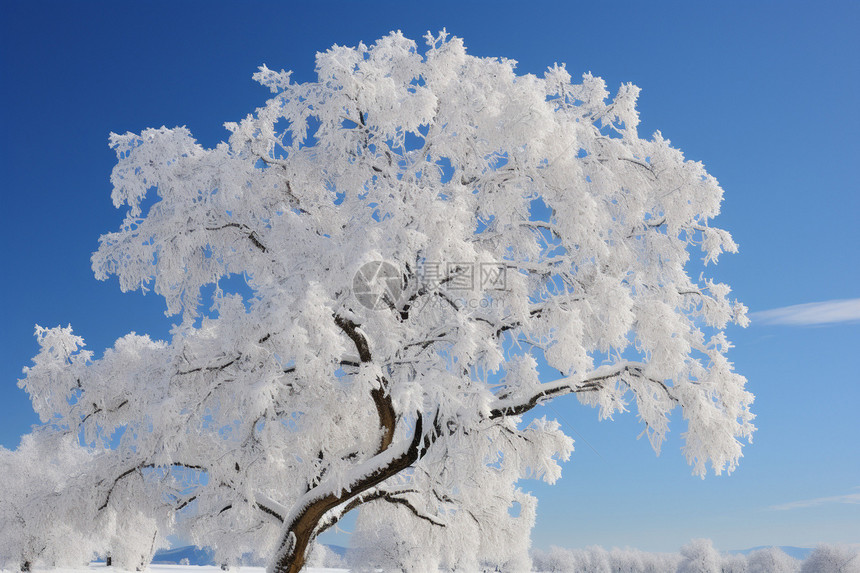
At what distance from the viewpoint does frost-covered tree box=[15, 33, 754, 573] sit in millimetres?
7383

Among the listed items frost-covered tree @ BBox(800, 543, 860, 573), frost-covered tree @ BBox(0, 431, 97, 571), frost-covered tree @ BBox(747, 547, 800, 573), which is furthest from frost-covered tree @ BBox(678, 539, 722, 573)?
frost-covered tree @ BBox(0, 431, 97, 571)

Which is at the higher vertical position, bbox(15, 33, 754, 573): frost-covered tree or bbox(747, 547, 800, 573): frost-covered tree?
bbox(747, 547, 800, 573): frost-covered tree

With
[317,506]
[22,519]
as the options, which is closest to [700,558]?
[22,519]

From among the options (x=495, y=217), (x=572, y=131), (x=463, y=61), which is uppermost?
(x=463, y=61)

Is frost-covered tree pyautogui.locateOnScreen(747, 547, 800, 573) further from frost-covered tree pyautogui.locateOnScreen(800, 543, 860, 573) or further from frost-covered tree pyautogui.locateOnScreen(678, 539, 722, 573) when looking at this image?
frost-covered tree pyautogui.locateOnScreen(800, 543, 860, 573)

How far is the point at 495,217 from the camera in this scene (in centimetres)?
886

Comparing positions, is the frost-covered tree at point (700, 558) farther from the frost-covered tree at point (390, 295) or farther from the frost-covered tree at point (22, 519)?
the frost-covered tree at point (390, 295)

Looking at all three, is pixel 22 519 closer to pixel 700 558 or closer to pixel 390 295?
pixel 390 295

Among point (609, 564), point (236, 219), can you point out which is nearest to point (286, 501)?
point (236, 219)

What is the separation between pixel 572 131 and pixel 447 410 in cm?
374

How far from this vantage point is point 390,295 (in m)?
7.62

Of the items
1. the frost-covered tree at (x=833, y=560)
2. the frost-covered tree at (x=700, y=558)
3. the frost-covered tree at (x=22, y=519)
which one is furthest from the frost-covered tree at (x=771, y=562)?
the frost-covered tree at (x=22, y=519)

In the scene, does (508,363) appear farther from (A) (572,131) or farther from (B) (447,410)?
(A) (572,131)

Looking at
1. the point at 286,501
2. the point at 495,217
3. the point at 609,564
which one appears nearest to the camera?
the point at 495,217
